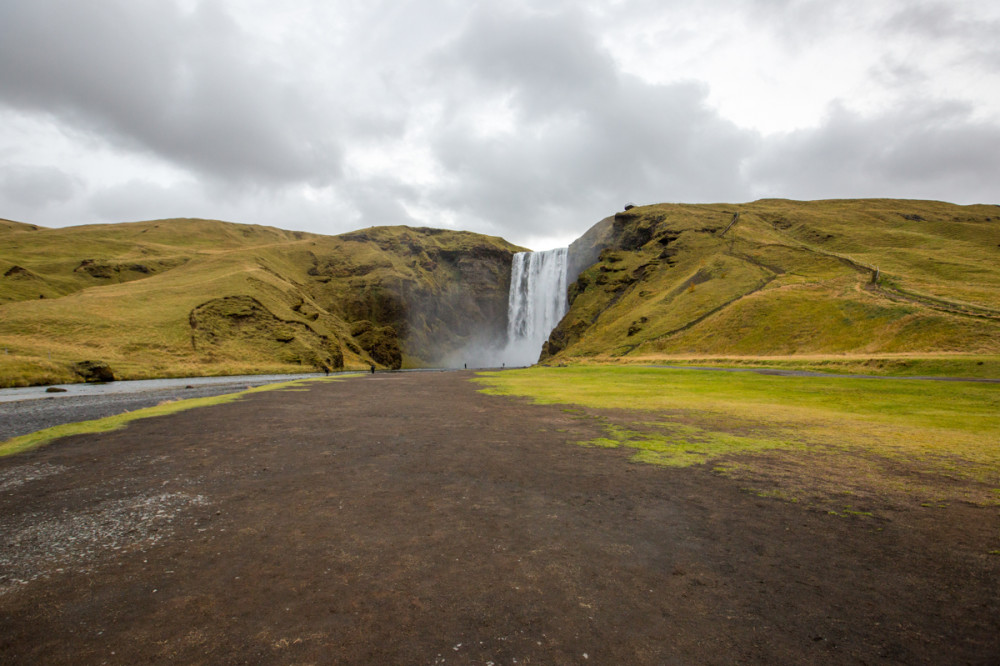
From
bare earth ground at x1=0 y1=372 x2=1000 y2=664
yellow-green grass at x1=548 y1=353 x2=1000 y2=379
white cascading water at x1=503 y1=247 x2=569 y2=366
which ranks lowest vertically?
bare earth ground at x1=0 y1=372 x2=1000 y2=664

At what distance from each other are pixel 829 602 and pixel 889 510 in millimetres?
3768

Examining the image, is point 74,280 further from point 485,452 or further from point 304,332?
point 485,452

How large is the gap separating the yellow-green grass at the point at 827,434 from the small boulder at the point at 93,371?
42959 millimetres

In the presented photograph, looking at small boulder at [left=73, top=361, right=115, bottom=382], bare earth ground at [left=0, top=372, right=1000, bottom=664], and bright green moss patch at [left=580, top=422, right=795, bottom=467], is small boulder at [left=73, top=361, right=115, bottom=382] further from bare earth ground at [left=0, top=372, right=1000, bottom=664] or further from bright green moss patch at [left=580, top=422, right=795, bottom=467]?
bright green moss patch at [left=580, top=422, right=795, bottom=467]

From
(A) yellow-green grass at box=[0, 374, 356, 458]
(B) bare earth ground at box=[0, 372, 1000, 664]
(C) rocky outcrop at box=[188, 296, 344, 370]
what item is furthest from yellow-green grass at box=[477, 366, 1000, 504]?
(C) rocky outcrop at box=[188, 296, 344, 370]

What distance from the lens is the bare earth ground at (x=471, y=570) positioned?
3965 millimetres

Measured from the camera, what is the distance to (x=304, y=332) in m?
74.4

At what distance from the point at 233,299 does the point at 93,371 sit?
100 feet

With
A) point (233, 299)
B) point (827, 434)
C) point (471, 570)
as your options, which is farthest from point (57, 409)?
point (233, 299)

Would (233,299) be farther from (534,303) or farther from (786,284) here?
(786,284)

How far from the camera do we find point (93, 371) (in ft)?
133

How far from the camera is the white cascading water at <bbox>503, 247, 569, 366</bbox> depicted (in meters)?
106

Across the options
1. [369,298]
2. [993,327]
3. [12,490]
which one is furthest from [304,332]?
[993,327]

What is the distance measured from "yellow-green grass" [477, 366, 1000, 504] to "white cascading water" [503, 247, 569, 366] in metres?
80.3
